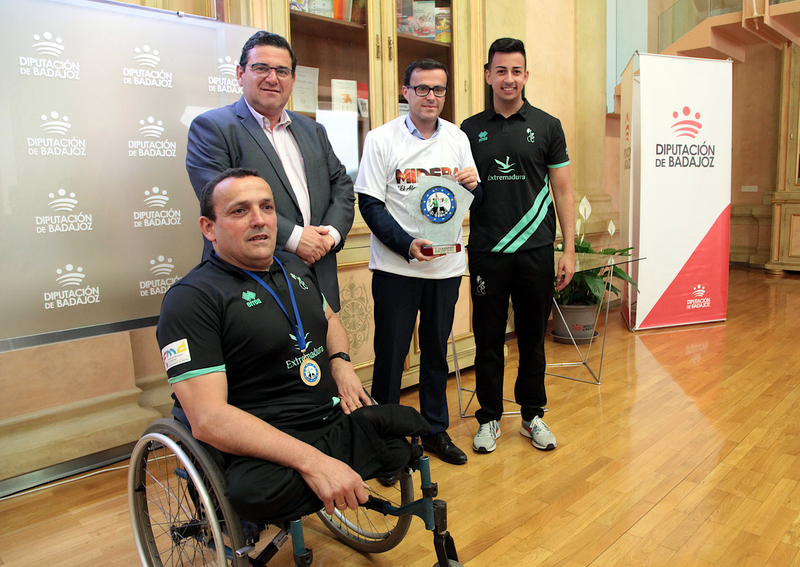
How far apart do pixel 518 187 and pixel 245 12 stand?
144 cm

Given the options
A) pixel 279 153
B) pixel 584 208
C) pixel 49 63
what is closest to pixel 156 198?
pixel 49 63

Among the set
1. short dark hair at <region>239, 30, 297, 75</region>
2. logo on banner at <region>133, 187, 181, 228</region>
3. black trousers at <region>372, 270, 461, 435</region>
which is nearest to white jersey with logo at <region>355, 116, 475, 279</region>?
black trousers at <region>372, 270, 461, 435</region>

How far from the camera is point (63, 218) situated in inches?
86.7

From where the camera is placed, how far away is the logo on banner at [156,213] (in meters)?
2.37

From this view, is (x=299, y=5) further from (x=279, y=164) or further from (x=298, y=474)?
(x=298, y=474)

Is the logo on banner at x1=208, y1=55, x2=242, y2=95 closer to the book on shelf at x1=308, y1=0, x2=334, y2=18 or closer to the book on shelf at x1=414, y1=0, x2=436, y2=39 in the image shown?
the book on shelf at x1=308, y1=0, x2=334, y2=18

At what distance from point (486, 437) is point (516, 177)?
43.2 inches

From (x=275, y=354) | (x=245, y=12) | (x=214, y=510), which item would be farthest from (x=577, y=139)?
(x=214, y=510)

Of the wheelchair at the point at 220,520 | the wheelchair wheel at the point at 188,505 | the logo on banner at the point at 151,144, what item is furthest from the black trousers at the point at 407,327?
the logo on banner at the point at 151,144

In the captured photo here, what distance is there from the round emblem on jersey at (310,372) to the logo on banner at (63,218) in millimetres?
1253

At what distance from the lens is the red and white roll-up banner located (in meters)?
4.33

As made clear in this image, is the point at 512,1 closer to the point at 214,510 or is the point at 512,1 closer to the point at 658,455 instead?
the point at 658,455

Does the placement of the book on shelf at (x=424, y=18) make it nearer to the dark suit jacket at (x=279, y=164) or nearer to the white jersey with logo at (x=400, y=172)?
the white jersey with logo at (x=400, y=172)

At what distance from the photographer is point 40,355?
2.46 m
